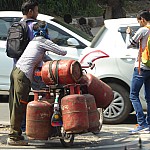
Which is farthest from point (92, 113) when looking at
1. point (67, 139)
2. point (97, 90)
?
point (67, 139)

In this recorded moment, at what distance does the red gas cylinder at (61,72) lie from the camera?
291 inches

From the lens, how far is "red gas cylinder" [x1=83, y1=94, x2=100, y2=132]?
7409 mm

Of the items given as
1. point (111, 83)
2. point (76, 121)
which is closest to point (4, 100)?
point (111, 83)

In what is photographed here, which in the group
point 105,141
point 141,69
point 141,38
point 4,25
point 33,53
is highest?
point 4,25

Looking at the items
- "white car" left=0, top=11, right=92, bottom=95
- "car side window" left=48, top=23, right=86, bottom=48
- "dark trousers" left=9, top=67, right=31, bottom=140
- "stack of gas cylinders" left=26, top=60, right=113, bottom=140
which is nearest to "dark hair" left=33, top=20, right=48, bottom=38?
"stack of gas cylinders" left=26, top=60, right=113, bottom=140

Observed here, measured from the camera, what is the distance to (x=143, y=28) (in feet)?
28.0

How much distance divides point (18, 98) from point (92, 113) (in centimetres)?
104

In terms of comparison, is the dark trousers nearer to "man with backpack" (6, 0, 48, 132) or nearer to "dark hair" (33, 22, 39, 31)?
"man with backpack" (6, 0, 48, 132)

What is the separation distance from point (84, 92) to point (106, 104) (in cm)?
45

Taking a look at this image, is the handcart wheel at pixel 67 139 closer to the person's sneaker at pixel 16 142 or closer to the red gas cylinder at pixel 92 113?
the red gas cylinder at pixel 92 113

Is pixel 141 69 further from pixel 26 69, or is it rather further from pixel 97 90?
pixel 26 69

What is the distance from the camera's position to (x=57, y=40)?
1180 cm

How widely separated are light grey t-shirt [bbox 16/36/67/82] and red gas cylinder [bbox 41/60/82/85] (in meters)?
0.26

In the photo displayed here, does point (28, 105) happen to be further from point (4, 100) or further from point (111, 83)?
point (4, 100)
